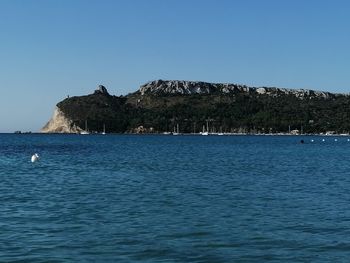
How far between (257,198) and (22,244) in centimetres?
1451

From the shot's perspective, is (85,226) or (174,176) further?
(174,176)

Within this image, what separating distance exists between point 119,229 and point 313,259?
6.98m

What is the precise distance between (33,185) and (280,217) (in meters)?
18.5

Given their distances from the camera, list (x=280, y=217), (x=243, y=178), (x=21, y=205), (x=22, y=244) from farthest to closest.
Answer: (x=243, y=178)
(x=21, y=205)
(x=280, y=217)
(x=22, y=244)

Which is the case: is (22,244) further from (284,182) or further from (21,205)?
(284,182)

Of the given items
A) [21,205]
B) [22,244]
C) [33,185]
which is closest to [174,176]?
[33,185]

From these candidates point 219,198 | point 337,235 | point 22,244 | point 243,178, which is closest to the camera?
point 22,244

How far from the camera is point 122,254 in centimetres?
1627

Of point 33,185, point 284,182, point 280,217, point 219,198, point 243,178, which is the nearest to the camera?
point 280,217

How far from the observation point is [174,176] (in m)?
43.1

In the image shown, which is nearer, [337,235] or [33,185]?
[337,235]

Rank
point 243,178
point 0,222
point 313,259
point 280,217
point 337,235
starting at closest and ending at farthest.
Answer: point 313,259
point 337,235
point 0,222
point 280,217
point 243,178

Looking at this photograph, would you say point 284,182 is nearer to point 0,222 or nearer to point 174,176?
point 174,176

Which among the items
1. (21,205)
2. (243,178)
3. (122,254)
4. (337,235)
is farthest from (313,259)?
(243,178)
